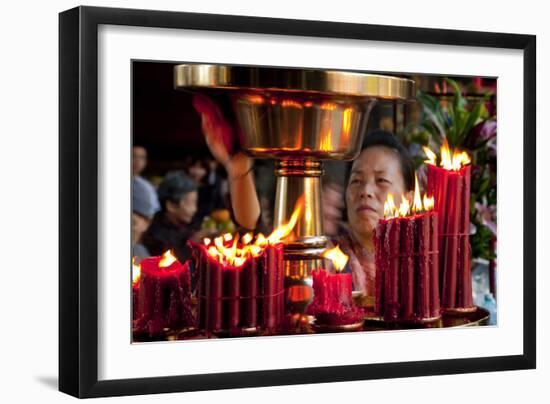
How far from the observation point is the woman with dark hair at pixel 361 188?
8.78 ft

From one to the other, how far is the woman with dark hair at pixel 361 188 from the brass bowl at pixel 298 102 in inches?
3.9

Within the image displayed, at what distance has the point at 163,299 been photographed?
239 cm

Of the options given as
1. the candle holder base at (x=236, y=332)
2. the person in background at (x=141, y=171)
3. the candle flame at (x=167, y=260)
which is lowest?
the candle holder base at (x=236, y=332)

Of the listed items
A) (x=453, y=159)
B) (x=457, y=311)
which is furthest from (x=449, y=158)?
(x=457, y=311)

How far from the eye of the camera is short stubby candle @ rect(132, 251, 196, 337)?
2367 millimetres

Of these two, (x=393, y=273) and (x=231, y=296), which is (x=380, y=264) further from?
(x=231, y=296)

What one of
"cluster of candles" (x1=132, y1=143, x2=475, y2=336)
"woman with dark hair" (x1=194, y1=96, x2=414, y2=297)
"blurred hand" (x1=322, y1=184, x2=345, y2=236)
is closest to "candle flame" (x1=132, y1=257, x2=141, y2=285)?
"cluster of candles" (x1=132, y1=143, x2=475, y2=336)

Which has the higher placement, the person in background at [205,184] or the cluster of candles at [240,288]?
the person in background at [205,184]

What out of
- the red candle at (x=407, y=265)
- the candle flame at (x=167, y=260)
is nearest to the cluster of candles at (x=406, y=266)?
the red candle at (x=407, y=265)

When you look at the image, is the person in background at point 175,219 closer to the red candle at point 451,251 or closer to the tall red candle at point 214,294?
the tall red candle at point 214,294

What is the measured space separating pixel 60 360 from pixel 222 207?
75 cm

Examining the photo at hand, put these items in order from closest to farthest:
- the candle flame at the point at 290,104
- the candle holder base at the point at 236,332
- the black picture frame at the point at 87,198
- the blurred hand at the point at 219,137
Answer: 1. the black picture frame at the point at 87,198
2. the candle holder base at the point at 236,332
3. the candle flame at the point at 290,104
4. the blurred hand at the point at 219,137

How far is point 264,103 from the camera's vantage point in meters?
2.51

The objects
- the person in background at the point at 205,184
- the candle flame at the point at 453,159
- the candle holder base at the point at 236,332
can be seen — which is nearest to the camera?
the candle holder base at the point at 236,332
